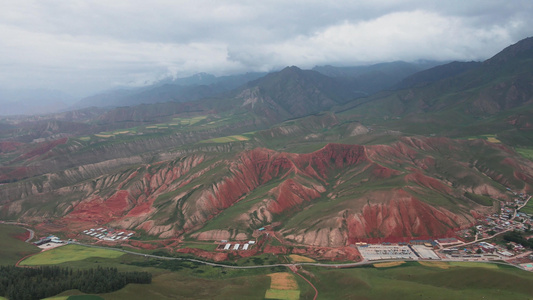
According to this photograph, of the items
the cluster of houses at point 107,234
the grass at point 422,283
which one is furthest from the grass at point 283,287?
the cluster of houses at point 107,234

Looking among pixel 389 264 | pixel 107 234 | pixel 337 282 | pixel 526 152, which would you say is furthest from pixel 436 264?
pixel 526 152

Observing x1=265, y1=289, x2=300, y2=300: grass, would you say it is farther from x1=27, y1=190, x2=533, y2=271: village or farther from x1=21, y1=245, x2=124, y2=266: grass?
x1=21, y1=245, x2=124, y2=266: grass

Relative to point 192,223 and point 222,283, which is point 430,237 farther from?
point 192,223

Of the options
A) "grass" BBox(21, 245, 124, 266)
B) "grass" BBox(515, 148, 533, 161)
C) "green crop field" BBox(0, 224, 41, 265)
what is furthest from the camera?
"grass" BBox(515, 148, 533, 161)

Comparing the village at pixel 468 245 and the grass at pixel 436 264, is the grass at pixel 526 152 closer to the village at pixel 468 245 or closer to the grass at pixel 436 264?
the village at pixel 468 245

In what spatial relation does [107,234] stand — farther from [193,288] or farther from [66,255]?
[193,288]

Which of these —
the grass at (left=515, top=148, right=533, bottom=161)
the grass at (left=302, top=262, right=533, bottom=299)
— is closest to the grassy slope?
the grass at (left=302, top=262, right=533, bottom=299)
